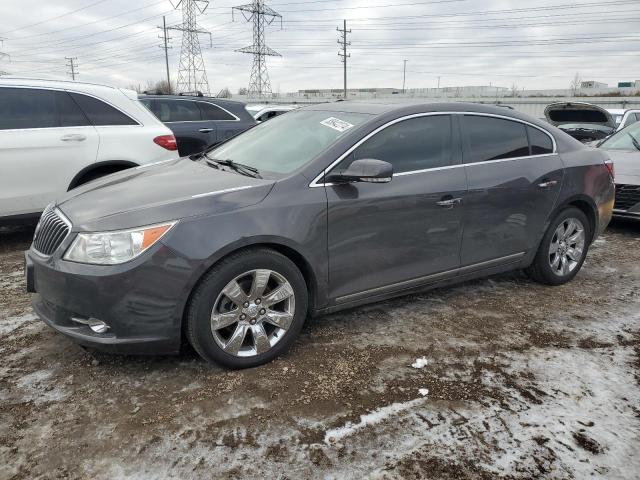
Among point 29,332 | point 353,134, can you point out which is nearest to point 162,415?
point 29,332

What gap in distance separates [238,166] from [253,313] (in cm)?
111

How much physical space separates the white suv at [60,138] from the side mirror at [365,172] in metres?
3.25

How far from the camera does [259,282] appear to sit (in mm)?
2947

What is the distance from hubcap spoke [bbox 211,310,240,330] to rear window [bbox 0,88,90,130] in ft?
11.8

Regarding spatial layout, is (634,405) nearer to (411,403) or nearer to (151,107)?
(411,403)

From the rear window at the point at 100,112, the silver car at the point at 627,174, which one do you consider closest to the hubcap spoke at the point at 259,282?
the rear window at the point at 100,112

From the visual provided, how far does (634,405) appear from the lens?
2756 millimetres

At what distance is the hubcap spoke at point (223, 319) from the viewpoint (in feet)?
9.37

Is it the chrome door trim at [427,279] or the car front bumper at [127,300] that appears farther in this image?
the chrome door trim at [427,279]

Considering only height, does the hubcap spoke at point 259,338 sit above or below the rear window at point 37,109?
below

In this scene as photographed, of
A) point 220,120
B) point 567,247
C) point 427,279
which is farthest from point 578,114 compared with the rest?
point 427,279

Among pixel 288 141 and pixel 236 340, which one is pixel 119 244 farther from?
pixel 288 141

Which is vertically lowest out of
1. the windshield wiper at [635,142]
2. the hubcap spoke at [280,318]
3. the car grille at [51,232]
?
the hubcap spoke at [280,318]

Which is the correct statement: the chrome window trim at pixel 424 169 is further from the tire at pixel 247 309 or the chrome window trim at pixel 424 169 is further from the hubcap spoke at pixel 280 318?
the hubcap spoke at pixel 280 318
